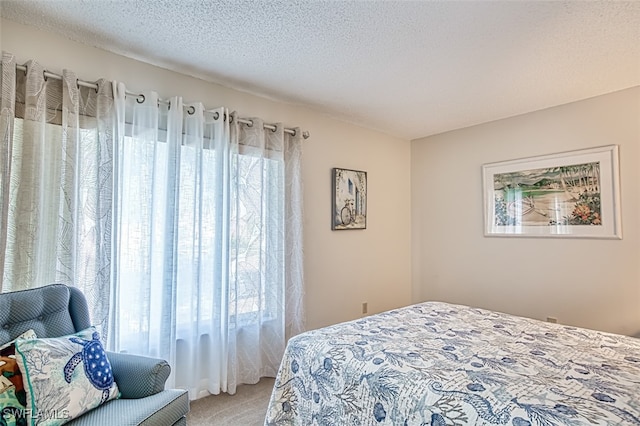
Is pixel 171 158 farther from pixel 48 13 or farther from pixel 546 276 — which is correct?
pixel 546 276

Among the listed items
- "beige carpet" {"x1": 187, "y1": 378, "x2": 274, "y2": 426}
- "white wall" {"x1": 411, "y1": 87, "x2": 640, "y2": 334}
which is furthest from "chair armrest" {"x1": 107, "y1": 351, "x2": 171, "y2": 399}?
Answer: "white wall" {"x1": 411, "y1": 87, "x2": 640, "y2": 334}

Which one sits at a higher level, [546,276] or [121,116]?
[121,116]

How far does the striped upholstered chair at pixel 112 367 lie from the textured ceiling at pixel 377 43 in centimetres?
152

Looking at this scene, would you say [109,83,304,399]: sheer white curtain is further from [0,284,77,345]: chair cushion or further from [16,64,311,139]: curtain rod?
[0,284,77,345]: chair cushion

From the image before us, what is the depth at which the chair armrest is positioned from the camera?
5.11ft

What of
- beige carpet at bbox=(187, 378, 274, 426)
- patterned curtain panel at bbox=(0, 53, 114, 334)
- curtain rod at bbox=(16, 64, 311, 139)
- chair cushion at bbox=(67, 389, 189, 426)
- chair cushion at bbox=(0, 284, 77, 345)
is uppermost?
curtain rod at bbox=(16, 64, 311, 139)

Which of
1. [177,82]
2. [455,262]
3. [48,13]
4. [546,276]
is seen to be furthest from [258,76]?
[546,276]

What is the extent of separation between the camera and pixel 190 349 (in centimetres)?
239

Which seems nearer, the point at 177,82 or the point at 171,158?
the point at 171,158

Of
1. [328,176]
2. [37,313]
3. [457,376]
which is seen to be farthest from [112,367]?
[328,176]

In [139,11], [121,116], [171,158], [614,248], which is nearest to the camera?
[139,11]

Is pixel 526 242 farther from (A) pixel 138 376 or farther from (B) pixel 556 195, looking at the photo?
(A) pixel 138 376

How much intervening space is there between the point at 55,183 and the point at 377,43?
6.77 feet

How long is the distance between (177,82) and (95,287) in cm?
153
